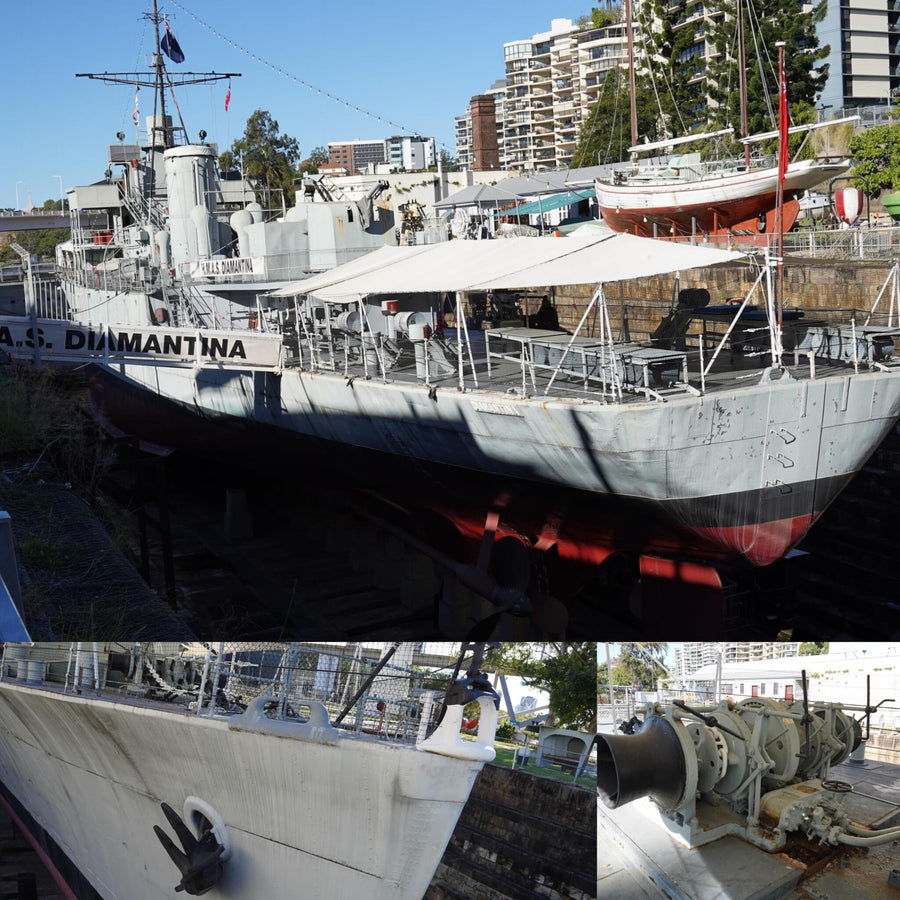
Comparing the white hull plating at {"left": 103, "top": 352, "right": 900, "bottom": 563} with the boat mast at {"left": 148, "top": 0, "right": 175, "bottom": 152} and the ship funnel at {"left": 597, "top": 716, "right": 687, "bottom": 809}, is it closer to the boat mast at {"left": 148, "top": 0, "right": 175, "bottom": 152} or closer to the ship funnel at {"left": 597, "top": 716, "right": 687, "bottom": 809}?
the ship funnel at {"left": 597, "top": 716, "right": 687, "bottom": 809}

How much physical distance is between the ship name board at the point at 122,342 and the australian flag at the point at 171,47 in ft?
46.9

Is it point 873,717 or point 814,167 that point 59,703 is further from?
point 814,167

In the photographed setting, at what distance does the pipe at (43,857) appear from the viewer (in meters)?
9.04

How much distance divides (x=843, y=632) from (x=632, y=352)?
5.39 meters

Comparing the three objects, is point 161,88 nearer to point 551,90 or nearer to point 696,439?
point 696,439

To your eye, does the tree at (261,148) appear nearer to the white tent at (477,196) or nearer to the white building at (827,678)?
the white tent at (477,196)

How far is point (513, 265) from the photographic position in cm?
1343

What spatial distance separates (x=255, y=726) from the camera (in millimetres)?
6176

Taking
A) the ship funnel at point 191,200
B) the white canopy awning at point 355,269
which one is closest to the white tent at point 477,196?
the ship funnel at point 191,200

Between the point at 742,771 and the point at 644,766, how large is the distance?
575 millimetres

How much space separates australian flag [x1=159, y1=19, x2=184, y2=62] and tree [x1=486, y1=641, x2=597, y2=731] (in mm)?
25960

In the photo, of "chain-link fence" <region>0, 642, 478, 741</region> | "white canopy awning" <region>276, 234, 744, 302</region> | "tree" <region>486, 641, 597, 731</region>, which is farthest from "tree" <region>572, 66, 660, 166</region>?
"tree" <region>486, 641, 597, 731</region>

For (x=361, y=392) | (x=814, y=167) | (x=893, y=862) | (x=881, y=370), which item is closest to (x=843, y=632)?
(x=881, y=370)

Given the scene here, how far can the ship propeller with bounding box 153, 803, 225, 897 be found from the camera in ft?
21.8
